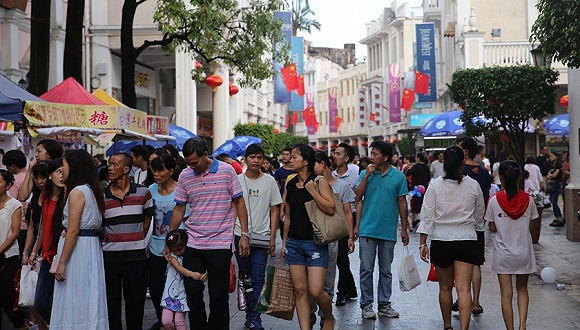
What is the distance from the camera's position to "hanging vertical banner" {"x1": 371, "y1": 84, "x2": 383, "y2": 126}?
7638cm

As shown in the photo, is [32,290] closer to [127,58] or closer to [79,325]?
[79,325]

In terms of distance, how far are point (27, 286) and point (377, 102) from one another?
68.5 m

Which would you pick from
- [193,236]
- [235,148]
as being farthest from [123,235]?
[235,148]

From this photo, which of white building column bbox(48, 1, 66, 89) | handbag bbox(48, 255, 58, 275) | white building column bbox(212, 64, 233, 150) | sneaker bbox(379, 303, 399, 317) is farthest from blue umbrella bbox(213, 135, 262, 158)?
handbag bbox(48, 255, 58, 275)

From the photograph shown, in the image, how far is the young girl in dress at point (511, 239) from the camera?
9.16 m

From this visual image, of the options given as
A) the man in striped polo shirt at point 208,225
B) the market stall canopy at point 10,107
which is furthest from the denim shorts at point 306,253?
the market stall canopy at point 10,107

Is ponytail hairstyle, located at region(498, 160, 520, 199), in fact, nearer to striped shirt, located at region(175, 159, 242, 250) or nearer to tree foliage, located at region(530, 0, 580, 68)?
striped shirt, located at region(175, 159, 242, 250)

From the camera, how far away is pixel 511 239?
921 centimetres

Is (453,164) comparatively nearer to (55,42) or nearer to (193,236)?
(193,236)

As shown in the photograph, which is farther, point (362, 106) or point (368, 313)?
point (362, 106)

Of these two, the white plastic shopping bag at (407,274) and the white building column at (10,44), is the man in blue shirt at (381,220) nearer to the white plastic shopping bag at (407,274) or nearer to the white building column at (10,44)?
the white plastic shopping bag at (407,274)

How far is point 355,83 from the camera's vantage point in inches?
3666

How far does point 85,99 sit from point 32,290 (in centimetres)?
699

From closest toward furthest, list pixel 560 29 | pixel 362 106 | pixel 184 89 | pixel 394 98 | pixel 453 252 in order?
pixel 453 252 < pixel 560 29 < pixel 184 89 < pixel 394 98 < pixel 362 106
